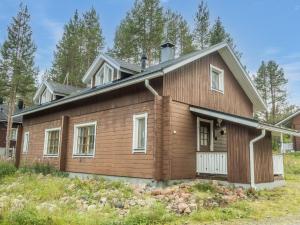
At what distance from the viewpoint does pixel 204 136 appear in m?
13.2

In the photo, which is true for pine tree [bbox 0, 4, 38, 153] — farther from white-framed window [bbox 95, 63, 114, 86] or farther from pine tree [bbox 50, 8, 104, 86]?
white-framed window [bbox 95, 63, 114, 86]

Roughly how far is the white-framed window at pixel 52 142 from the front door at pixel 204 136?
8.37 m

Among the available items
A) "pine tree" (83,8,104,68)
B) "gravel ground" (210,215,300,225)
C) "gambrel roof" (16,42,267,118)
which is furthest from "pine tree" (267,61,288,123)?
"gravel ground" (210,215,300,225)

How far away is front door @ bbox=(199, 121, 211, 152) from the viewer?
12930 millimetres

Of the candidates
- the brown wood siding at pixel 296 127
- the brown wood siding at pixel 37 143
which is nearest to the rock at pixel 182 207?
the brown wood siding at pixel 37 143

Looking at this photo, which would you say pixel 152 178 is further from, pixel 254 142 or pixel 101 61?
pixel 101 61

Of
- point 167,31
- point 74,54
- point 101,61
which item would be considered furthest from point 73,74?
point 101,61

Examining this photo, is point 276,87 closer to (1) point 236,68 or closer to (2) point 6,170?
(1) point 236,68

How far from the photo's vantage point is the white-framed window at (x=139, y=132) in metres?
11.8

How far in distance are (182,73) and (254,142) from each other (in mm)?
3826

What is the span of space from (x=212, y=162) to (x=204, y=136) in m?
1.69

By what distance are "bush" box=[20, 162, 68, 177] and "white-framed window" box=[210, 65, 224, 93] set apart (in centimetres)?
864

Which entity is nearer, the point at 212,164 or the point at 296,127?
the point at 212,164

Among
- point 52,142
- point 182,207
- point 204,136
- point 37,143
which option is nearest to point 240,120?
point 204,136
